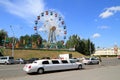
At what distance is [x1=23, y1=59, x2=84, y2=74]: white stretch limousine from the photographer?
2506cm

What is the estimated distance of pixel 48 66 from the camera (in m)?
26.4

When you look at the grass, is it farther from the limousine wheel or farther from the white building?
the white building

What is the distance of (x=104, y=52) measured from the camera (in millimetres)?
Answer: 193125

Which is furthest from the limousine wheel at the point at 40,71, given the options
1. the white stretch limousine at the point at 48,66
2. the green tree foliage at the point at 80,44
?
the green tree foliage at the point at 80,44

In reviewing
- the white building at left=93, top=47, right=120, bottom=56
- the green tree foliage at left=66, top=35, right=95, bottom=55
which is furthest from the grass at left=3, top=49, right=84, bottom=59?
the white building at left=93, top=47, right=120, bottom=56

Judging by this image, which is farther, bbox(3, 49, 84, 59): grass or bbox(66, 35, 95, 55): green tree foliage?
bbox(66, 35, 95, 55): green tree foliage

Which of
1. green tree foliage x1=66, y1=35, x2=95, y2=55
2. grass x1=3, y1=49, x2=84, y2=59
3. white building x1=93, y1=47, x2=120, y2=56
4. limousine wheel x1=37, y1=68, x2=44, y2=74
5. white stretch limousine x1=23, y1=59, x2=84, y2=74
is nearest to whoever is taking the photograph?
white stretch limousine x1=23, y1=59, x2=84, y2=74

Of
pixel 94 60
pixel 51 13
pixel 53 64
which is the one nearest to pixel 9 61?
pixel 94 60

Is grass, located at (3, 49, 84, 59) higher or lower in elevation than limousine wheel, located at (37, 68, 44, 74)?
higher

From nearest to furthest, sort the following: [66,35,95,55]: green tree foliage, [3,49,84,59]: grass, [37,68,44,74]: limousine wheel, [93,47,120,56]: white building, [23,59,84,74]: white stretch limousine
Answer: [23,59,84,74]: white stretch limousine → [37,68,44,74]: limousine wheel → [3,49,84,59]: grass → [66,35,95,55]: green tree foliage → [93,47,120,56]: white building

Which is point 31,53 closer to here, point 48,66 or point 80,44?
point 80,44

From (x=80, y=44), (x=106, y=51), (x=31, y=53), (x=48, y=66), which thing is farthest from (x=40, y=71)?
(x=106, y=51)

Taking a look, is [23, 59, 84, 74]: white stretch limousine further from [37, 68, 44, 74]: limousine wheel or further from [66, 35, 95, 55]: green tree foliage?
[66, 35, 95, 55]: green tree foliage

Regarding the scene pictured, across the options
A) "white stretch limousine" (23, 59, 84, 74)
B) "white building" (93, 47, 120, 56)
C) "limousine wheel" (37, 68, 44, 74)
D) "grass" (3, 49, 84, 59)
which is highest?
"white building" (93, 47, 120, 56)
